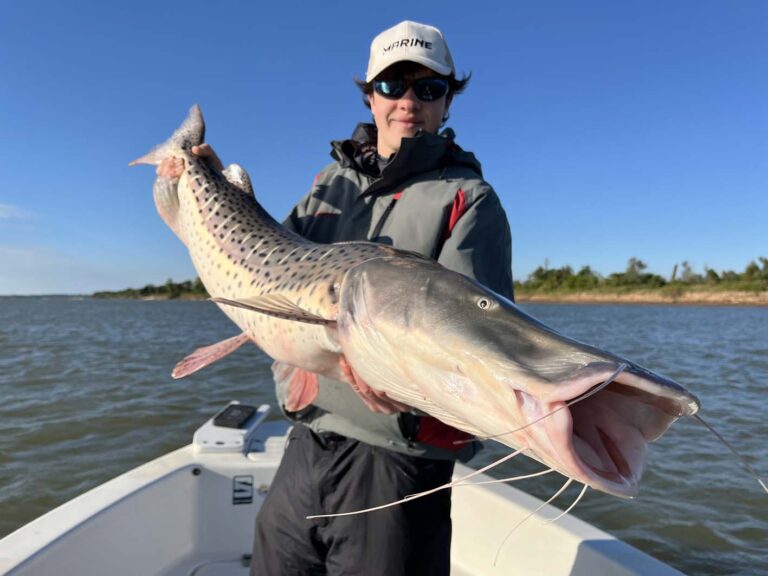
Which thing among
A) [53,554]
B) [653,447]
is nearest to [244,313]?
[53,554]

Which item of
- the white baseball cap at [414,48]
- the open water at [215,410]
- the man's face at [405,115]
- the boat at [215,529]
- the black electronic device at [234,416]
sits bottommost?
the open water at [215,410]

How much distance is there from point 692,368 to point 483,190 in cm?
1387

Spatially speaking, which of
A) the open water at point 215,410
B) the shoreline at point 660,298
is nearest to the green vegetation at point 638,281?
the shoreline at point 660,298

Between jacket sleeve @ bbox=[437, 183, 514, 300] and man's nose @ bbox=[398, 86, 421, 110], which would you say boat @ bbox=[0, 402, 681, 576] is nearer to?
jacket sleeve @ bbox=[437, 183, 514, 300]

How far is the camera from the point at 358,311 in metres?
2.01

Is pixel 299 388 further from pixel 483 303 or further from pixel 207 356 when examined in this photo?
pixel 483 303

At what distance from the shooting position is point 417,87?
2664 mm

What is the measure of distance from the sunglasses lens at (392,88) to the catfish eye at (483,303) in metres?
1.39

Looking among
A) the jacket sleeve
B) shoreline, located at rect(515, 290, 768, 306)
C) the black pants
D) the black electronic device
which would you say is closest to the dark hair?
the jacket sleeve

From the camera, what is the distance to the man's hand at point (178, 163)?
3.56m

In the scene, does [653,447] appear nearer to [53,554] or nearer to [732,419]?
[732,419]

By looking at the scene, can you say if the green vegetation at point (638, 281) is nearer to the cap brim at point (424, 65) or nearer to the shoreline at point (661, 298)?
the shoreline at point (661, 298)

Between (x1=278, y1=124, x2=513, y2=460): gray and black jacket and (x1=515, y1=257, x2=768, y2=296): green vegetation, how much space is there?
6276 cm

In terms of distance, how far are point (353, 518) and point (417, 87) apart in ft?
6.62
